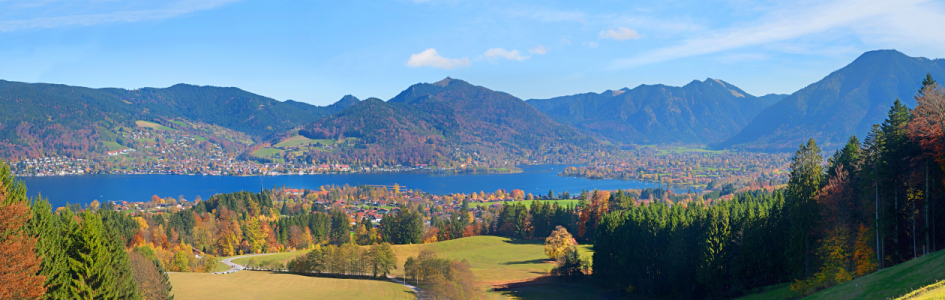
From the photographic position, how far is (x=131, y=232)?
77.4 m

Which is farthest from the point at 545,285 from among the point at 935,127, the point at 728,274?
the point at 935,127

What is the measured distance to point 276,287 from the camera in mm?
45688

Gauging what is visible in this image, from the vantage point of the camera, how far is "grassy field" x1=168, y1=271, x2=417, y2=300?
4197 cm

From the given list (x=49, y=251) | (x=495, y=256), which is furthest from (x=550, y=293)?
(x=49, y=251)

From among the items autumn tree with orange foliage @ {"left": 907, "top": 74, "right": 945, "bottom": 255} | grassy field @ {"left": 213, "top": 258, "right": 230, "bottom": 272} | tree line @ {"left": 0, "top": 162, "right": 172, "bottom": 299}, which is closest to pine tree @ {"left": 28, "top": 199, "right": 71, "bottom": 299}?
tree line @ {"left": 0, "top": 162, "right": 172, "bottom": 299}

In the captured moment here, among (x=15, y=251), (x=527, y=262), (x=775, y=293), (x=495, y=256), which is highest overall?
(x=15, y=251)

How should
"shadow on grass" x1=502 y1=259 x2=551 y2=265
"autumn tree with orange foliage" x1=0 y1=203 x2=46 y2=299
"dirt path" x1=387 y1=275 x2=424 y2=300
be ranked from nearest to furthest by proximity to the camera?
"autumn tree with orange foliage" x1=0 y1=203 x2=46 y2=299
"dirt path" x1=387 y1=275 x2=424 y2=300
"shadow on grass" x1=502 y1=259 x2=551 y2=265

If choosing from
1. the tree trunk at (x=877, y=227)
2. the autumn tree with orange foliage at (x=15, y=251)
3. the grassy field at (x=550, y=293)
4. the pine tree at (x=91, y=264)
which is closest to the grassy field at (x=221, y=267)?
the grassy field at (x=550, y=293)

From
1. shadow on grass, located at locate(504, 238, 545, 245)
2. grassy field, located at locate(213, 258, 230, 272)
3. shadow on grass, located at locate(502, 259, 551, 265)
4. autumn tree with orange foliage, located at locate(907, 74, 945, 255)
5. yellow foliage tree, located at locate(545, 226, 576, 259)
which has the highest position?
autumn tree with orange foliage, located at locate(907, 74, 945, 255)

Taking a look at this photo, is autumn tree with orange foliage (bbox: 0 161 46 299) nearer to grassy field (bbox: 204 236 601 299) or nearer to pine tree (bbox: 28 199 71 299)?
pine tree (bbox: 28 199 71 299)

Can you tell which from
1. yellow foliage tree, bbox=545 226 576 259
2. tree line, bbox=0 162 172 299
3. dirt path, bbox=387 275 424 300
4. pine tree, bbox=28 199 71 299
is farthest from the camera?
yellow foliage tree, bbox=545 226 576 259

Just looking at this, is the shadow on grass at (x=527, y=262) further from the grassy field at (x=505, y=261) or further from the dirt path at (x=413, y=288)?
the dirt path at (x=413, y=288)

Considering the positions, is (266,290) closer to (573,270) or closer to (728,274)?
(573,270)

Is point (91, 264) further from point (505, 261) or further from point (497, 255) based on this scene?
point (497, 255)
